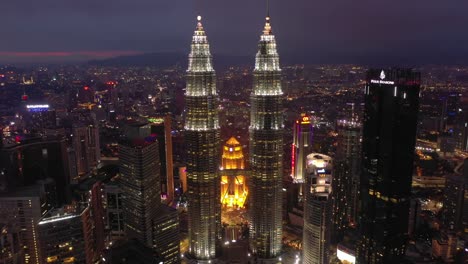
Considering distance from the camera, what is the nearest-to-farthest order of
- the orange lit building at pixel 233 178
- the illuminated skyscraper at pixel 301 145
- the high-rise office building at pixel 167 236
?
the high-rise office building at pixel 167 236 < the illuminated skyscraper at pixel 301 145 < the orange lit building at pixel 233 178

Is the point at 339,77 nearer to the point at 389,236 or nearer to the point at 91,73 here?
the point at 389,236

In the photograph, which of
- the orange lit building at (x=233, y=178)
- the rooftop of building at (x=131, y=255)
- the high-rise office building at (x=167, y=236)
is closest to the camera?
the rooftop of building at (x=131, y=255)

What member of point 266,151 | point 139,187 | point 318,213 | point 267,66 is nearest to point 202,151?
point 266,151

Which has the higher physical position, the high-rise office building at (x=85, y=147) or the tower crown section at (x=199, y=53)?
the tower crown section at (x=199, y=53)

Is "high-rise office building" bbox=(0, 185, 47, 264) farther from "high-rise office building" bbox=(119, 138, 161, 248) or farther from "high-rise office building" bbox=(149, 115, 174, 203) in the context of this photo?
"high-rise office building" bbox=(149, 115, 174, 203)

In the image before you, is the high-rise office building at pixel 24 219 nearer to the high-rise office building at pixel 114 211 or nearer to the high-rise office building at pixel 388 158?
the high-rise office building at pixel 114 211

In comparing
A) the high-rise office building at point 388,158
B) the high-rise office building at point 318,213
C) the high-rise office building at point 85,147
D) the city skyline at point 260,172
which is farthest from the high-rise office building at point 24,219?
the high-rise office building at point 388,158

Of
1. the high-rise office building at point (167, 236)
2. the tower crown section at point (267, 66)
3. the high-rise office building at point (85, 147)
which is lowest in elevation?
the high-rise office building at point (167, 236)
